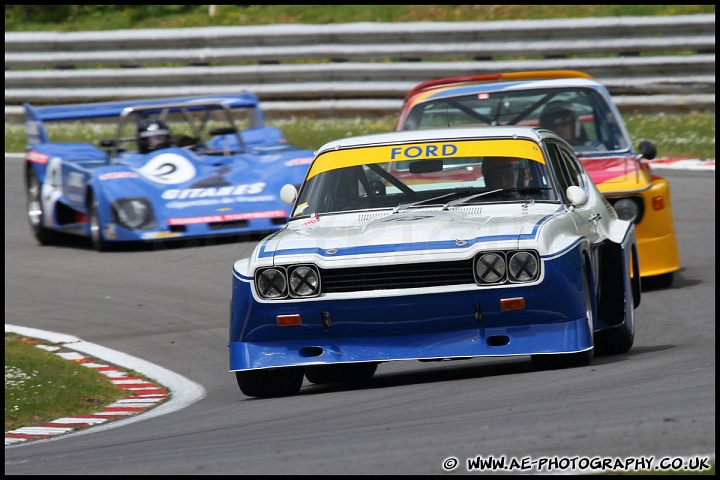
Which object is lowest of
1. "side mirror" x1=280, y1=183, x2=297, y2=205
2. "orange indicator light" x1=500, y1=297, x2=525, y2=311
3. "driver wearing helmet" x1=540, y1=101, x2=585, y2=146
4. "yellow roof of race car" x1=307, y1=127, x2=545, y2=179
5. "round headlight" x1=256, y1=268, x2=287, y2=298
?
"orange indicator light" x1=500, y1=297, x2=525, y2=311

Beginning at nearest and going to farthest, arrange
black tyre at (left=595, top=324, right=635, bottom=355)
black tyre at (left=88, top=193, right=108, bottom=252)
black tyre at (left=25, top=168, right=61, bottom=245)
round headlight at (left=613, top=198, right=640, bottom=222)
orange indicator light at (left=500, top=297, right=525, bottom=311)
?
orange indicator light at (left=500, top=297, right=525, bottom=311) → black tyre at (left=595, top=324, right=635, bottom=355) → round headlight at (left=613, top=198, right=640, bottom=222) → black tyre at (left=88, top=193, right=108, bottom=252) → black tyre at (left=25, top=168, right=61, bottom=245)

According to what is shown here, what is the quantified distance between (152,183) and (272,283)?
656 centimetres

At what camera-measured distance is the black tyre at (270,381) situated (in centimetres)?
658

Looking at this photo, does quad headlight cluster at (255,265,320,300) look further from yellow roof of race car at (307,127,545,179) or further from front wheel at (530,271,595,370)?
yellow roof of race car at (307,127,545,179)

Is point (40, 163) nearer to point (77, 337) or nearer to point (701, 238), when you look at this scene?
point (77, 337)

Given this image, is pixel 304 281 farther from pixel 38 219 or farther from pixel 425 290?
pixel 38 219

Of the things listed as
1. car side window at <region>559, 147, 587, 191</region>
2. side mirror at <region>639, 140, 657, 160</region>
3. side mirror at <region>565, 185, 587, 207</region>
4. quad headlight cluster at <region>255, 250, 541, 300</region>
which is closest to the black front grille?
quad headlight cluster at <region>255, 250, 541, 300</region>

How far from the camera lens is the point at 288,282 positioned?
622 centimetres

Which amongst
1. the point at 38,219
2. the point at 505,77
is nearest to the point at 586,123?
the point at 505,77

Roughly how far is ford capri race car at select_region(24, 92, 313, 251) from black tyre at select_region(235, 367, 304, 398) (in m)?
5.85

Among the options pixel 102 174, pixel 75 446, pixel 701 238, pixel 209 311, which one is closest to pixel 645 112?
pixel 701 238

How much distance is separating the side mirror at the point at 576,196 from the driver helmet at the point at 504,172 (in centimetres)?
27

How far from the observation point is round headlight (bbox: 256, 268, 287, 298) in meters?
6.25

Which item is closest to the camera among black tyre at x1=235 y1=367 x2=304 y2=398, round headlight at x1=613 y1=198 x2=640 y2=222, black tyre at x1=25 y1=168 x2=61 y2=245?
black tyre at x1=235 y1=367 x2=304 y2=398
